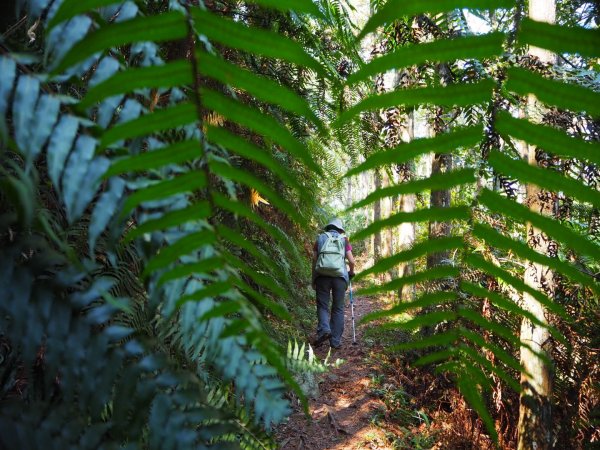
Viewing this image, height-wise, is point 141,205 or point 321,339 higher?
point 141,205

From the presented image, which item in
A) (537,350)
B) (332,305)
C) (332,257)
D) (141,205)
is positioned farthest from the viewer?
(332,305)

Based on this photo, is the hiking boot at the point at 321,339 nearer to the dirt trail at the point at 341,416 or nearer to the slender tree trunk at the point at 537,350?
the dirt trail at the point at 341,416

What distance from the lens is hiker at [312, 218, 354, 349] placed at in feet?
18.0

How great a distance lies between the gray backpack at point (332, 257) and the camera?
17.9 feet

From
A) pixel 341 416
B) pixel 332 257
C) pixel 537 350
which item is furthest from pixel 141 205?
pixel 332 257

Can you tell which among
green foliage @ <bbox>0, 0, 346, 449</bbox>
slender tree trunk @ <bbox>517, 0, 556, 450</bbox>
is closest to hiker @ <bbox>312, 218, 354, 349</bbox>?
slender tree trunk @ <bbox>517, 0, 556, 450</bbox>

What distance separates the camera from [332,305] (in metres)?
5.68

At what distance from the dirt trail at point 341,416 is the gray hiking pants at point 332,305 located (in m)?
0.34

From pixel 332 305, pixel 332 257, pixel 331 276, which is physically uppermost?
pixel 332 257

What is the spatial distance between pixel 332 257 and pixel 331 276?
29 cm

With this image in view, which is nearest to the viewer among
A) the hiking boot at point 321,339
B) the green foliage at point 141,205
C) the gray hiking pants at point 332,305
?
the green foliage at point 141,205

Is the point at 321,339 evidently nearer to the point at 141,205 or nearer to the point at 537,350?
the point at 537,350

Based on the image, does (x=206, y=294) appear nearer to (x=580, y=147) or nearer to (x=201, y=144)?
(x=201, y=144)

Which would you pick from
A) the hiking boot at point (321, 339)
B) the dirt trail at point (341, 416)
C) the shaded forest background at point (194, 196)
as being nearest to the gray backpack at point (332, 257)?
the hiking boot at point (321, 339)
